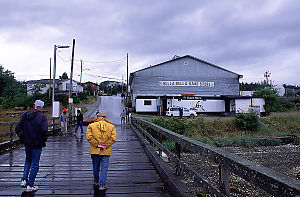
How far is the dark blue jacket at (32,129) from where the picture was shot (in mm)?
4012

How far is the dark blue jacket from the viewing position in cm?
401

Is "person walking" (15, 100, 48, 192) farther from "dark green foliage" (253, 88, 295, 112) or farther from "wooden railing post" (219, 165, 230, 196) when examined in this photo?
"dark green foliage" (253, 88, 295, 112)

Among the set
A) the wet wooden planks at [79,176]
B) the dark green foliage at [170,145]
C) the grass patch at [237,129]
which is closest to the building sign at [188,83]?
the grass patch at [237,129]

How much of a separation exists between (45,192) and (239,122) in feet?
73.5

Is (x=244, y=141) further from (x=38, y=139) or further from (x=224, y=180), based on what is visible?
(x=224, y=180)

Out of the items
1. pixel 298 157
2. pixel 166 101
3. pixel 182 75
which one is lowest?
pixel 298 157

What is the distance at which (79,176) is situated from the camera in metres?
4.99

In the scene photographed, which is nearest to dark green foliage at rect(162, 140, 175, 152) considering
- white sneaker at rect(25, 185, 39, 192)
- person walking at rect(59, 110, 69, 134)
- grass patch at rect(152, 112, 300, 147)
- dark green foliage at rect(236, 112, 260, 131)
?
grass patch at rect(152, 112, 300, 147)

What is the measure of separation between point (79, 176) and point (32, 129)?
1607mm

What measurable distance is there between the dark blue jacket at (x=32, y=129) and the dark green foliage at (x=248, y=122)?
22195 millimetres

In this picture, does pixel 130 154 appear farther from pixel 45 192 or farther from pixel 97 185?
pixel 45 192

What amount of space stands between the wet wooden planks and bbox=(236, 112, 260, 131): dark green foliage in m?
18.6

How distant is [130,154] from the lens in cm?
739

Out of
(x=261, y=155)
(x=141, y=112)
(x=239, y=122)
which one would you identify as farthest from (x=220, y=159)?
(x=141, y=112)
